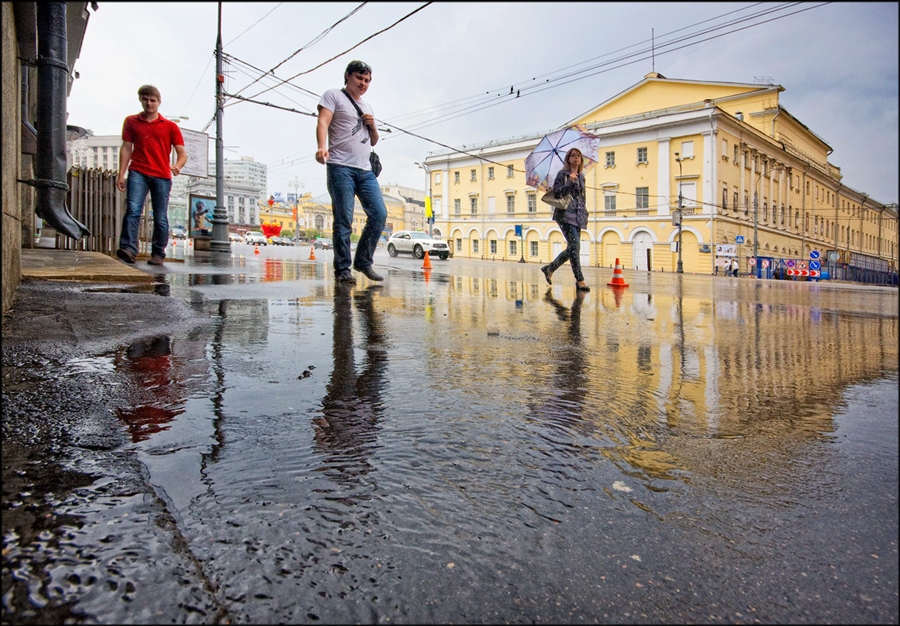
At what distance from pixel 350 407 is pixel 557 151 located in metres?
14.0

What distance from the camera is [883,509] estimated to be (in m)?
1.36

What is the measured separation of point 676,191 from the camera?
153 feet

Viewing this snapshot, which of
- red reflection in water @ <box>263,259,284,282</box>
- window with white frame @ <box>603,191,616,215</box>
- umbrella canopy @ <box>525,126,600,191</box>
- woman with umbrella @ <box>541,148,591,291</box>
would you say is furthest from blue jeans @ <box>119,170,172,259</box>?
window with white frame @ <box>603,191,616,215</box>

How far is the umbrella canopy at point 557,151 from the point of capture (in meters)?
14.8

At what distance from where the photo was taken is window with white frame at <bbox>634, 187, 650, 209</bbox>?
48.5 m

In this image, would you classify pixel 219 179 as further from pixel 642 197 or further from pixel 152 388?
pixel 642 197

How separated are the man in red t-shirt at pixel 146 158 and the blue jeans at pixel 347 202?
207 centimetres

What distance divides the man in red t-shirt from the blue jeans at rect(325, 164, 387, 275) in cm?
207

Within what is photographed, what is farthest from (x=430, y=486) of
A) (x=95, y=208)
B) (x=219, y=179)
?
(x=219, y=179)

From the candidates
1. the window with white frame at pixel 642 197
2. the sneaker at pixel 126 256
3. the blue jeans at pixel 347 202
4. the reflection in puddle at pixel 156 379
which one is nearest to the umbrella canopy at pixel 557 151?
the blue jeans at pixel 347 202

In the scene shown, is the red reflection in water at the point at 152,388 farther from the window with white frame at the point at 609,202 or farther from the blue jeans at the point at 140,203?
the window with white frame at the point at 609,202

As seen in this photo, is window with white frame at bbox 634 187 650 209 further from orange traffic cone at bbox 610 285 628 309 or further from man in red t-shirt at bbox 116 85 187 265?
man in red t-shirt at bbox 116 85 187 265

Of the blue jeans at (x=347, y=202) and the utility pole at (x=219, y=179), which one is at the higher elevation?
the utility pole at (x=219, y=179)

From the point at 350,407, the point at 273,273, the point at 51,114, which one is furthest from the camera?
the point at 273,273
